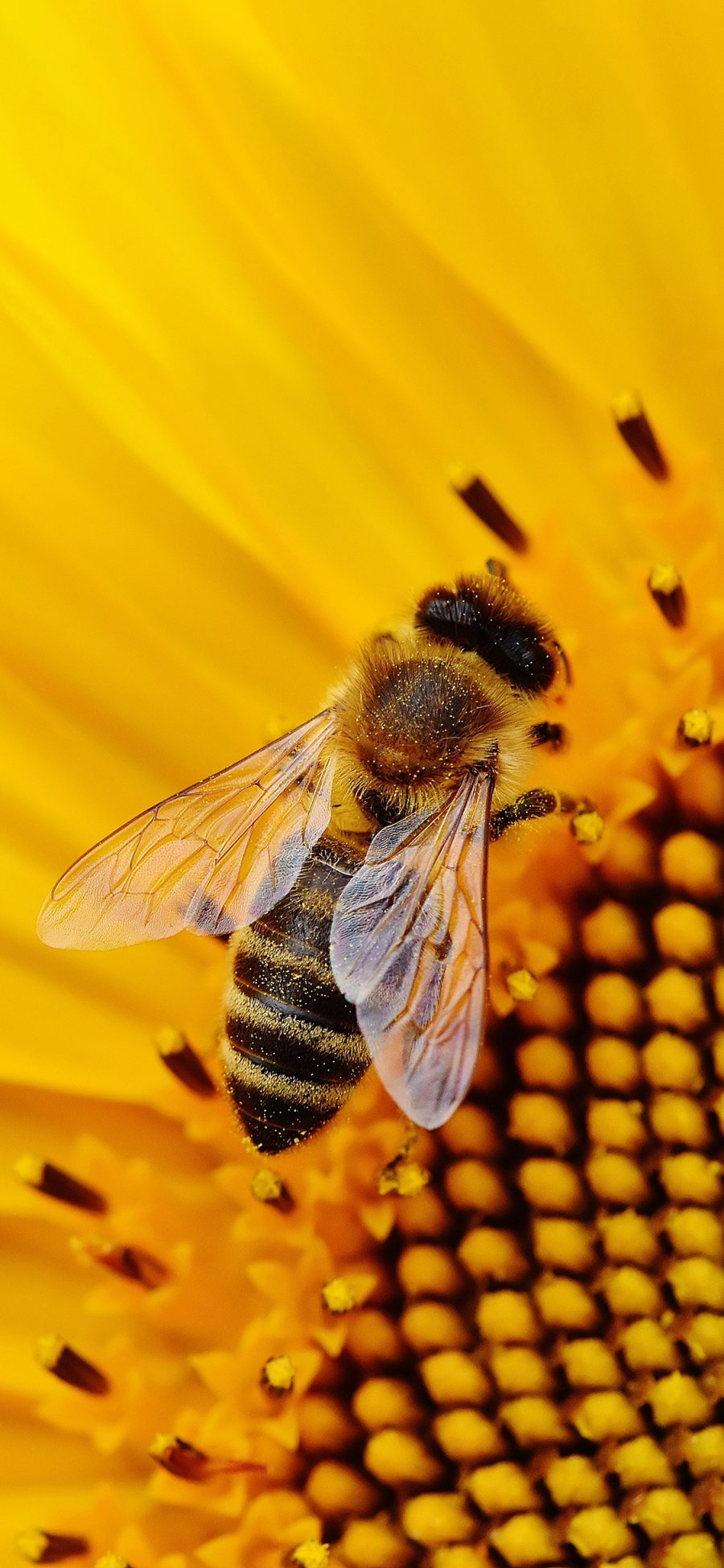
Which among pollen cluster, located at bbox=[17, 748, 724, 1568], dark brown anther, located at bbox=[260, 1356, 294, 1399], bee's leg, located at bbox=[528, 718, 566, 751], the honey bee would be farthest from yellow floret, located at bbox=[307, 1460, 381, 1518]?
bee's leg, located at bbox=[528, 718, 566, 751]

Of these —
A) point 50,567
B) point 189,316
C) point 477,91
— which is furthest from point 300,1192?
point 477,91

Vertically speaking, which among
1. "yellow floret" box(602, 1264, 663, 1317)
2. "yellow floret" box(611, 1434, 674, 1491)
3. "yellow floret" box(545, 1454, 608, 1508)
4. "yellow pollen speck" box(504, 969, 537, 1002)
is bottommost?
"yellow floret" box(611, 1434, 674, 1491)

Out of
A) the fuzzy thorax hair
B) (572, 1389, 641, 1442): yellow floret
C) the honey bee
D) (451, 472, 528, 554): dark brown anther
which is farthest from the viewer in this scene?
(451, 472, 528, 554): dark brown anther

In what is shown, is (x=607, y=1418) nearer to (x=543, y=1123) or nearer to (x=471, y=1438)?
(x=471, y=1438)

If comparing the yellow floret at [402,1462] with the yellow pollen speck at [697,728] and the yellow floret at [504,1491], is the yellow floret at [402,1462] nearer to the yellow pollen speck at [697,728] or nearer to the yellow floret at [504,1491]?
the yellow floret at [504,1491]

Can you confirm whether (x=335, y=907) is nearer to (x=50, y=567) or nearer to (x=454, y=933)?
(x=454, y=933)

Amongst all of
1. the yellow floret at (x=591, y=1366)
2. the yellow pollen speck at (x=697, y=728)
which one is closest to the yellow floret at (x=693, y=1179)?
the yellow floret at (x=591, y=1366)

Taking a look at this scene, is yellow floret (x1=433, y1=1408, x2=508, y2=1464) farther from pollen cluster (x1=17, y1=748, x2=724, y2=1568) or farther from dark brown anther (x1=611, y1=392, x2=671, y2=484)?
dark brown anther (x1=611, y1=392, x2=671, y2=484)
